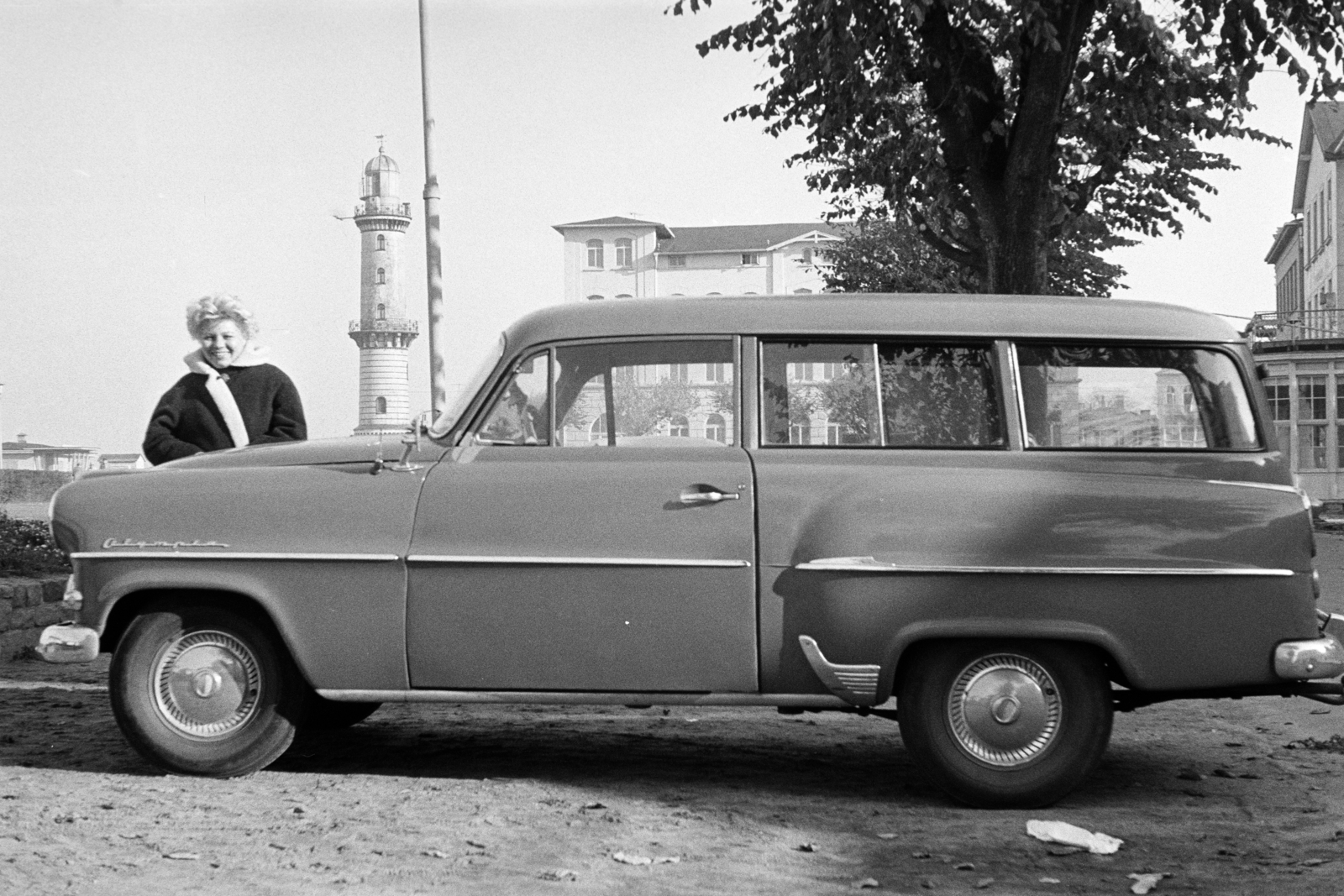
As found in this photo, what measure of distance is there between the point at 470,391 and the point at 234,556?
1.09 meters

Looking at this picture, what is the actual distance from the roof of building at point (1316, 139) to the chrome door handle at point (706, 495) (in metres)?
44.8

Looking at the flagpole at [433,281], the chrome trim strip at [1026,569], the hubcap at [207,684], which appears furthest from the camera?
the flagpole at [433,281]

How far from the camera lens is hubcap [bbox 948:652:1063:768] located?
644 centimetres

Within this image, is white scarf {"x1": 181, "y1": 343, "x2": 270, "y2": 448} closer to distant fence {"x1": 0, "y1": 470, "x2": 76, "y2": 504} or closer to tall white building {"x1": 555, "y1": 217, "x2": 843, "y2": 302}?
distant fence {"x1": 0, "y1": 470, "x2": 76, "y2": 504}

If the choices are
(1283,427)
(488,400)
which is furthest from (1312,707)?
(1283,427)

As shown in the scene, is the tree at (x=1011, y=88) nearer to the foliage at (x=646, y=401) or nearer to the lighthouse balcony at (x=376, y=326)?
the foliage at (x=646, y=401)

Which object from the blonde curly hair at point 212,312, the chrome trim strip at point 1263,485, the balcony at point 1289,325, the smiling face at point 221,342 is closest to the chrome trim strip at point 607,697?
the chrome trim strip at point 1263,485

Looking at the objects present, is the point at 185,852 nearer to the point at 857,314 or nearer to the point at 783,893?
the point at 783,893

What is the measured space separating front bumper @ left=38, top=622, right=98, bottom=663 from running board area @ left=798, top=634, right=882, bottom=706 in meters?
2.72

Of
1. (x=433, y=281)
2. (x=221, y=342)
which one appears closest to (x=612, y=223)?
(x=433, y=281)

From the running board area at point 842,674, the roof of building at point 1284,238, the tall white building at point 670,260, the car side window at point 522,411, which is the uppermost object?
the tall white building at point 670,260

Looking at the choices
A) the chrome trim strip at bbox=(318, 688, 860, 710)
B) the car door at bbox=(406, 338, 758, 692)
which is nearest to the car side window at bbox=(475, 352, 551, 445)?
the car door at bbox=(406, 338, 758, 692)

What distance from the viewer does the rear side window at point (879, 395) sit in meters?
6.65

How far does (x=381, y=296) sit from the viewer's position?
116812mm
